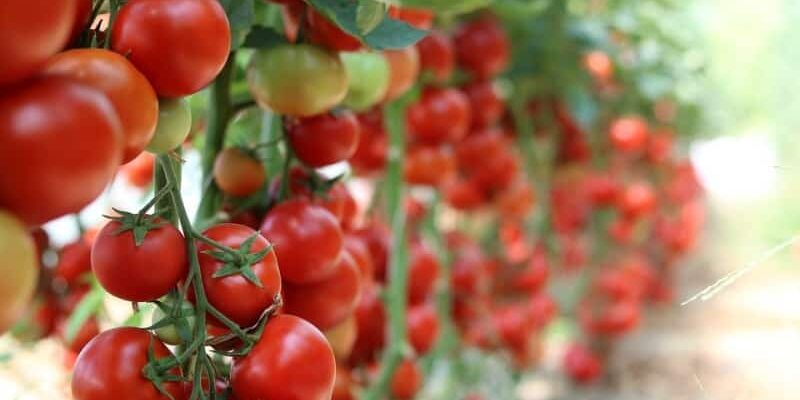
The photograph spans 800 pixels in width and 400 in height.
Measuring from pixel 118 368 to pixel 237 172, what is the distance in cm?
20

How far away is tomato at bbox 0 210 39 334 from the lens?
24 cm

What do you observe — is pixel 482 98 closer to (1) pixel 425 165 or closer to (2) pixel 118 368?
(1) pixel 425 165

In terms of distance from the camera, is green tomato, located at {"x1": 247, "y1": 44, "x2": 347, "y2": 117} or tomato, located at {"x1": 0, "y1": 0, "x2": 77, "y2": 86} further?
green tomato, located at {"x1": 247, "y1": 44, "x2": 347, "y2": 117}

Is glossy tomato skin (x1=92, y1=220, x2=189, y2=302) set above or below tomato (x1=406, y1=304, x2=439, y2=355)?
above

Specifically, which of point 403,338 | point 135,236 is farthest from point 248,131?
point 135,236

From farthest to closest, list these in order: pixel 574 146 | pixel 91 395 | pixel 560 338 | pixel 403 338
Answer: pixel 560 338, pixel 574 146, pixel 403 338, pixel 91 395

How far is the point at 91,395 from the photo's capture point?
35 cm

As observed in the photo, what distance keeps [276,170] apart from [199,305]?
0.25 m

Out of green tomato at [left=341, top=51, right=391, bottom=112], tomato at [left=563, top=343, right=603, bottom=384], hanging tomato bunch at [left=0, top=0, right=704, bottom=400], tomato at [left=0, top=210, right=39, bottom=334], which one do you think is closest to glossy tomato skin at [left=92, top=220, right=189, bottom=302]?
hanging tomato bunch at [left=0, top=0, right=704, bottom=400]

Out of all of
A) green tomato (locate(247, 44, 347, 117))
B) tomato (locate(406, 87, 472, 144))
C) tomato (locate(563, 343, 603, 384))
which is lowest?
tomato (locate(563, 343, 603, 384))

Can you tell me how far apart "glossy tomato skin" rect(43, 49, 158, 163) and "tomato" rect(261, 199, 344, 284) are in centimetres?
17

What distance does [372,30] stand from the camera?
473 mm

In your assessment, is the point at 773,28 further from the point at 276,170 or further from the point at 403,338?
the point at 276,170

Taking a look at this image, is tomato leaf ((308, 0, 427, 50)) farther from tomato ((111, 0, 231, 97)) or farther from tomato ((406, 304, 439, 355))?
tomato ((406, 304, 439, 355))
